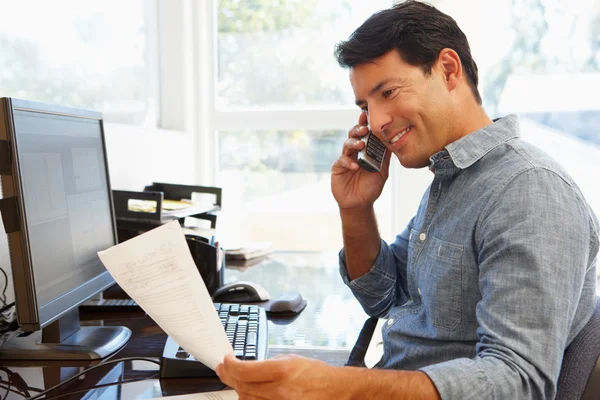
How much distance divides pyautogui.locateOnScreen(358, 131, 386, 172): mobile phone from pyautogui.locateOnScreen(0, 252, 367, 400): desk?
0.36m

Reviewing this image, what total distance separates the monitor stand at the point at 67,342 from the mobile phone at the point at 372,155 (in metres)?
0.64

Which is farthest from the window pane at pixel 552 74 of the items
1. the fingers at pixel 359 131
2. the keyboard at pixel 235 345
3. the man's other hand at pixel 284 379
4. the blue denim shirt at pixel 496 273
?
the man's other hand at pixel 284 379

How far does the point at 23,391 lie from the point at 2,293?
365mm

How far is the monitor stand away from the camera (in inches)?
40.6

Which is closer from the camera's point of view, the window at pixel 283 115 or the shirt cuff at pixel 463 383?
the shirt cuff at pixel 463 383

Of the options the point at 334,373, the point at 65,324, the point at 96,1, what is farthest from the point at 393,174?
the point at 334,373

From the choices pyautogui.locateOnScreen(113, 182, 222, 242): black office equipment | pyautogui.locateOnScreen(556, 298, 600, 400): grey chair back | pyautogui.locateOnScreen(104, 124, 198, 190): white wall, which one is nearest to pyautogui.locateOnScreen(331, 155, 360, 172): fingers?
pyautogui.locateOnScreen(113, 182, 222, 242): black office equipment

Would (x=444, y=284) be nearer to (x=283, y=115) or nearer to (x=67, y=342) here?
(x=67, y=342)

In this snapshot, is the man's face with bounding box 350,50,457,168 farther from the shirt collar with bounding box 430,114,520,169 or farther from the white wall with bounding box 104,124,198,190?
the white wall with bounding box 104,124,198,190

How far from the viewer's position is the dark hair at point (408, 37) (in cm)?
105

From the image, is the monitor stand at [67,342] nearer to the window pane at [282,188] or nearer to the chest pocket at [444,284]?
the chest pocket at [444,284]

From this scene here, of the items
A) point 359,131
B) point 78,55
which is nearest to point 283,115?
point 78,55

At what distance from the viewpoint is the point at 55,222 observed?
1.00 metres

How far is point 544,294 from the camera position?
0.74 metres
